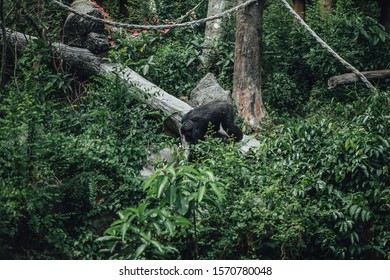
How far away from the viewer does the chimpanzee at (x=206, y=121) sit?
28.5ft

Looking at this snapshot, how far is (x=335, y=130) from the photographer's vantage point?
8398 millimetres

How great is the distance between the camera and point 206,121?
873 cm

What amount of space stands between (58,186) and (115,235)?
1641 millimetres

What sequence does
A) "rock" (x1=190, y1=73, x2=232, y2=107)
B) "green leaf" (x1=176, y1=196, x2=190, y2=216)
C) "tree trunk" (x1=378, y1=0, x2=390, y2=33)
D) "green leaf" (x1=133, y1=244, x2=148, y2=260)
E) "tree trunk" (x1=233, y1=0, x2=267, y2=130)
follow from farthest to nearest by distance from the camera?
"tree trunk" (x1=378, y1=0, x2=390, y2=33) < "tree trunk" (x1=233, y1=0, x2=267, y2=130) < "rock" (x1=190, y1=73, x2=232, y2=107) < "green leaf" (x1=176, y1=196, x2=190, y2=216) < "green leaf" (x1=133, y1=244, x2=148, y2=260)

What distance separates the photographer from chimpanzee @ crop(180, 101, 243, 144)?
8.70 metres

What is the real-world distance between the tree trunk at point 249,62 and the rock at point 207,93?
40 cm

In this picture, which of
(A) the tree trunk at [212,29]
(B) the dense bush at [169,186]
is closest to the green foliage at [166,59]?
(A) the tree trunk at [212,29]

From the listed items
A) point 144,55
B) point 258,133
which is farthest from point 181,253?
point 144,55

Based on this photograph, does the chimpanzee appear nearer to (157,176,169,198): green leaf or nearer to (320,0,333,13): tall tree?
(157,176,169,198): green leaf

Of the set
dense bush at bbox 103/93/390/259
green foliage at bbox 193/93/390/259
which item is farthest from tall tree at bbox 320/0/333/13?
green foliage at bbox 193/93/390/259

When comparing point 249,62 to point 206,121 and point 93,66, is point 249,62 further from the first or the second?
point 93,66

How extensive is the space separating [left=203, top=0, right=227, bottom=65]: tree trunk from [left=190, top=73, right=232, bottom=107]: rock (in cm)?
153

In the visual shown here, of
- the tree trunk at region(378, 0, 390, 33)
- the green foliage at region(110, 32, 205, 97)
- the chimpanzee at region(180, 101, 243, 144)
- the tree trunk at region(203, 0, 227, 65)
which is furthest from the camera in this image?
the tree trunk at region(378, 0, 390, 33)
